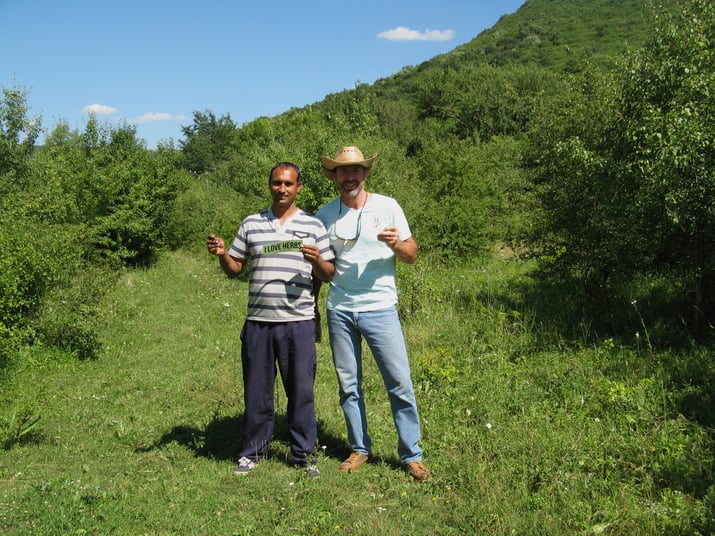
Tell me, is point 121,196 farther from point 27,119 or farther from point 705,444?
point 705,444

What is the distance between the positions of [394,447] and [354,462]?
1.61ft

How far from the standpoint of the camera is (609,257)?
725cm

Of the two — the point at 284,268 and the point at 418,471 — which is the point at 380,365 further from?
the point at 284,268

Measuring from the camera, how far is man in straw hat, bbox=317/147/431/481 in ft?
11.9

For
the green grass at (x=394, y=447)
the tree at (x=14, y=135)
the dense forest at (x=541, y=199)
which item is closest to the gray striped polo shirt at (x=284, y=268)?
the green grass at (x=394, y=447)

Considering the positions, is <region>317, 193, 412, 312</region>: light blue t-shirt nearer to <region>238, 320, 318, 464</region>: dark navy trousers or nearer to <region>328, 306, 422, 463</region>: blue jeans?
<region>328, 306, 422, 463</region>: blue jeans

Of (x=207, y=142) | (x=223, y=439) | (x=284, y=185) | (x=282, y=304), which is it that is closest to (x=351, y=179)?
(x=284, y=185)

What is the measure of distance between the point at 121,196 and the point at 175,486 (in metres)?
14.4

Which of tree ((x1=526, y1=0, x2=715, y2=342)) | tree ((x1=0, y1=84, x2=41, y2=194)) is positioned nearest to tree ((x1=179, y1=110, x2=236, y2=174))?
tree ((x1=0, y1=84, x2=41, y2=194))

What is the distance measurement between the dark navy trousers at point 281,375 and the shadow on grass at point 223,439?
28 centimetres

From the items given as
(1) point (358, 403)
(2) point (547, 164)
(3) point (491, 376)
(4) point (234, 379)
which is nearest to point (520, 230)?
(2) point (547, 164)

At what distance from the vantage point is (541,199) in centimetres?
862

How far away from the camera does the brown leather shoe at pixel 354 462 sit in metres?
3.85

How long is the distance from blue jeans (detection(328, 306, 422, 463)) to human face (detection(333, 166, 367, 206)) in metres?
0.80
